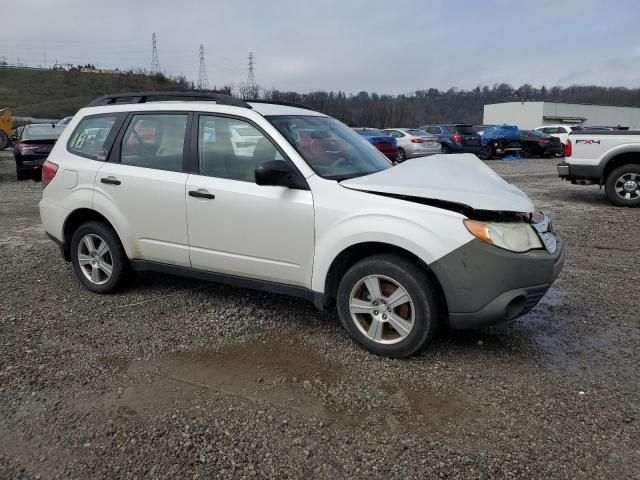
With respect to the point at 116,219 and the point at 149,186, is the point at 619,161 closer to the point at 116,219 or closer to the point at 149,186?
the point at 149,186

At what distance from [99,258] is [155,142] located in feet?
4.18

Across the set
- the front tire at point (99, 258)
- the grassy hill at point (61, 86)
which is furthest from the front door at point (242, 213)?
the grassy hill at point (61, 86)

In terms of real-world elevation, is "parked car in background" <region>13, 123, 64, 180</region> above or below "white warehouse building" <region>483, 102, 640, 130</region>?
below

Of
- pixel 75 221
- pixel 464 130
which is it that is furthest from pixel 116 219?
pixel 464 130

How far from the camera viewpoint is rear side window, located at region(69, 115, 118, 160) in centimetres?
495

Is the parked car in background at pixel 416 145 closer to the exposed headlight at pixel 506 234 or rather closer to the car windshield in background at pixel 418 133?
→ the car windshield in background at pixel 418 133

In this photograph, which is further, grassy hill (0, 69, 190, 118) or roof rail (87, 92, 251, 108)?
grassy hill (0, 69, 190, 118)

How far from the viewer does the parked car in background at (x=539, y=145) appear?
81.3 feet

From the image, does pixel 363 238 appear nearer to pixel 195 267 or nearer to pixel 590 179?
pixel 195 267

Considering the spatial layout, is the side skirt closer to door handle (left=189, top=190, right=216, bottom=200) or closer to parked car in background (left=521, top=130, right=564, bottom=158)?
door handle (left=189, top=190, right=216, bottom=200)

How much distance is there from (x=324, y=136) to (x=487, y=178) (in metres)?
1.38

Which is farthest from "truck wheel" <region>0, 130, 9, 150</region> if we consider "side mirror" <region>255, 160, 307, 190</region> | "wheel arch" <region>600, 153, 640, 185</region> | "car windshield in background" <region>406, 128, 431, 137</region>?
"side mirror" <region>255, 160, 307, 190</region>

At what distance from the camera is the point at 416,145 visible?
845 inches

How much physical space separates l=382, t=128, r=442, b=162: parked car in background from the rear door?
17.3 metres
